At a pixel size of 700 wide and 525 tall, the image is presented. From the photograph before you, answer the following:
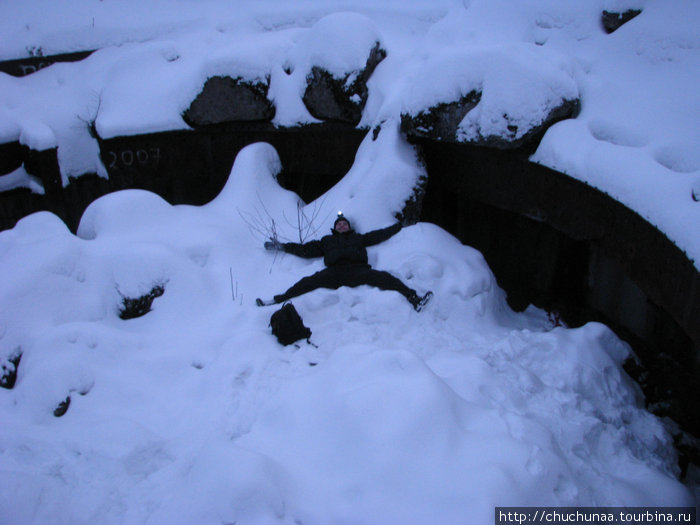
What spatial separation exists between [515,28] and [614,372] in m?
4.17

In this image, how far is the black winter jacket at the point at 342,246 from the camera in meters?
5.29

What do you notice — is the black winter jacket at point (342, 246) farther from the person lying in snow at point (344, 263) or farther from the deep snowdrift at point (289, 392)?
the deep snowdrift at point (289, 392)

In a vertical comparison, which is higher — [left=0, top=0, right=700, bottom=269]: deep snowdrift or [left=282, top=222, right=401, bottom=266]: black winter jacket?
[left=0, top=0, right=700, bottom=269]: deep snowdrift

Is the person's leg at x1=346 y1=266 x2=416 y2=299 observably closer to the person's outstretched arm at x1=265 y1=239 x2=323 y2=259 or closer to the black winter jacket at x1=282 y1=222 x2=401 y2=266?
the black winter jacket at x1=282 y1=222 x2=401 y2=266

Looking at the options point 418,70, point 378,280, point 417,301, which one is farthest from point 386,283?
point 418,70

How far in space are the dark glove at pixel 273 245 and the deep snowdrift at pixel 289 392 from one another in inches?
6.5

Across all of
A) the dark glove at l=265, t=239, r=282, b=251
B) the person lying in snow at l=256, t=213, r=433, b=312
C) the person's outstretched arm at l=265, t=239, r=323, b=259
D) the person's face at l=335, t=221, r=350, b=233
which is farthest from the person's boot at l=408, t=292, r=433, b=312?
the dark glove at l=265, t=239, r=282, b=251

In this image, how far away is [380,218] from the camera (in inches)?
229

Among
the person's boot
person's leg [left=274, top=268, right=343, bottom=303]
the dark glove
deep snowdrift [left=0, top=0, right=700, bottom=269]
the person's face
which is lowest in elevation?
the dark glove

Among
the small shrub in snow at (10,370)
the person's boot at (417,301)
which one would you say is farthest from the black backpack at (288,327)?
the small shrub in snow at (10,370)

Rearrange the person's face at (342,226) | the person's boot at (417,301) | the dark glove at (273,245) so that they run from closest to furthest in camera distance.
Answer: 1. the person's boot at (417,301)
2. the person's face at (342,226)
3. the dark glove at (273,245)

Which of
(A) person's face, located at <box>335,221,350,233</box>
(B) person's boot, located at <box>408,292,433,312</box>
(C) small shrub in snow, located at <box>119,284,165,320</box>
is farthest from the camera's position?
(A) person's face, located at <box>335,221,350,233</box>

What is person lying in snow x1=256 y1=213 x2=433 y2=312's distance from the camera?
480 cm

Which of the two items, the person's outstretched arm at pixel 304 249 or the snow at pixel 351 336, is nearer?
the snow at pixel 351 336
